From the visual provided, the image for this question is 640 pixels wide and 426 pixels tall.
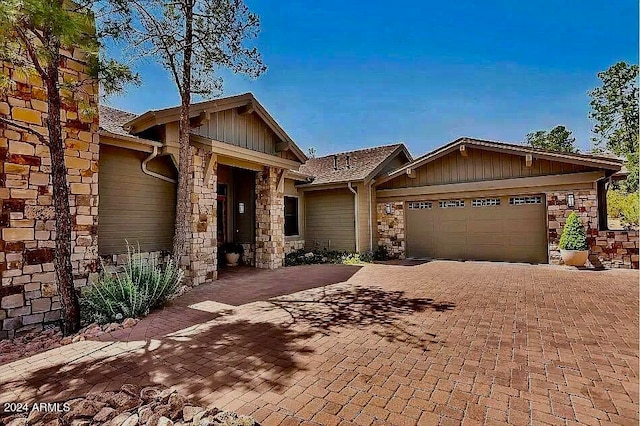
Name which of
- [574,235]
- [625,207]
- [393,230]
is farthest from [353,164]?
[625,207]

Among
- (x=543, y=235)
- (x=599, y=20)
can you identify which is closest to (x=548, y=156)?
(x=543, y=235)

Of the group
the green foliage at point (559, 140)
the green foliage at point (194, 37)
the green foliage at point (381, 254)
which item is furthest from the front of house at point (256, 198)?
the green foliage at point (559, 140)

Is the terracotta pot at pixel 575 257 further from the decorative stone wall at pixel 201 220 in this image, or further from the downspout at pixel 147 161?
the downspout at pixel 147 161

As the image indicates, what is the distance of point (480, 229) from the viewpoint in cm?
1151

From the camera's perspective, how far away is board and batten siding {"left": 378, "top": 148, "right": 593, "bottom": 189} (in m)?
10.4

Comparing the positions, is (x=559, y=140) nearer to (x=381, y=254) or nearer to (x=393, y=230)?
(x=393, y=230)

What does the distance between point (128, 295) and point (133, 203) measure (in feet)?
9.58

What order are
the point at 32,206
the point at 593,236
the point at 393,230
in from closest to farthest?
the point at 32,206
the point at 593,236
the point at 393,230

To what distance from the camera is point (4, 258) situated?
16.7 feet

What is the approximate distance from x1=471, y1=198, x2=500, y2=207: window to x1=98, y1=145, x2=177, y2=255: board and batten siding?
31.3ft

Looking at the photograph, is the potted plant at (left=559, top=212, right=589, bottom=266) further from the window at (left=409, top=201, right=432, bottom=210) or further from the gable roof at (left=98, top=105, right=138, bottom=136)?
the gable roof at (left=98, top=105, right=138, bottom=136)

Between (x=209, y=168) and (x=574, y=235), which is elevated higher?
(x=209, y=168)

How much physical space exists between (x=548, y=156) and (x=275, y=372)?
34.4 ft

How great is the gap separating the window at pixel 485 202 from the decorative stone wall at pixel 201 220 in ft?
28.2
